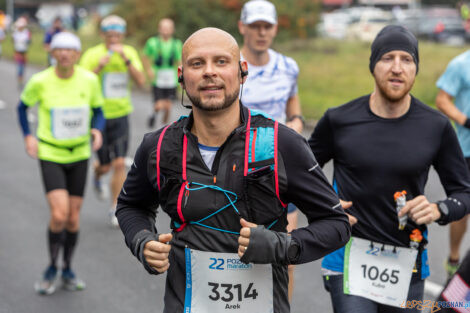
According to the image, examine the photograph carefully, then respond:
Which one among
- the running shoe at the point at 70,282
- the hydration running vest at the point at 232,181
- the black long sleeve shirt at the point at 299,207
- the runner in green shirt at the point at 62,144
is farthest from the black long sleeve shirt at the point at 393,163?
the running shoe at the point at 70,282

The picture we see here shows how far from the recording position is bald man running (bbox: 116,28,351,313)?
2.65 meters

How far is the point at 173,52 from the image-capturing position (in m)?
12.0

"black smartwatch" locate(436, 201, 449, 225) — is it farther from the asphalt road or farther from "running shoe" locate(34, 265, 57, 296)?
"running shoe" locate(34, 265, 57, 296)

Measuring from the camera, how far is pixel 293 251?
2594mm

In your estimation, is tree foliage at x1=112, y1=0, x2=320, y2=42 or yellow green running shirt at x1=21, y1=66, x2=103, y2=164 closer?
yellow green running shirt at x1=21, y1=66, x2=103, y2=164

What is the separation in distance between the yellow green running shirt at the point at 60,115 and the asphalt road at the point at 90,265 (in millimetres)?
1103

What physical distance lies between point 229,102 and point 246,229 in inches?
20.2

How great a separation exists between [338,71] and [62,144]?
1468cm

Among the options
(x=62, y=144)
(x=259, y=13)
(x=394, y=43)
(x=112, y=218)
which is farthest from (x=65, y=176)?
(x=394, y=43)

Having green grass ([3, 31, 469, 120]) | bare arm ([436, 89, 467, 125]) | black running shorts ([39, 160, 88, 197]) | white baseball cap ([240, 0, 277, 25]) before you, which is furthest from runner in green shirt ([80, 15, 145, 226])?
green grass ([3, 31, 469, 120])

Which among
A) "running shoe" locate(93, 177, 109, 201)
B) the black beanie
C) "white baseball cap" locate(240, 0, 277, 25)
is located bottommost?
"running shoe" locate(93, 177, 109, 201)

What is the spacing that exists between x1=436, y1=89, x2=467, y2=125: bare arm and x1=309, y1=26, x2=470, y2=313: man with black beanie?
2.04 meters


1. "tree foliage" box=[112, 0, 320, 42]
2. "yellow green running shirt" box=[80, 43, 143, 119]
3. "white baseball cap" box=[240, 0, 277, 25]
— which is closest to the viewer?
"white baseball cap" box=[240, 0, 277, 25]

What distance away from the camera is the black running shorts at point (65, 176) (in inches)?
219
